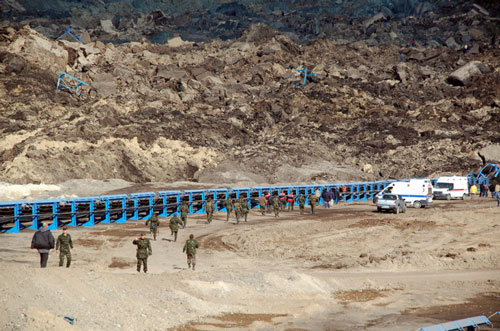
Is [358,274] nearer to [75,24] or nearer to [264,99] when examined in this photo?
[264,99]

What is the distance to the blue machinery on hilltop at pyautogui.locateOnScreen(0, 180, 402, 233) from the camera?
29.2 metres

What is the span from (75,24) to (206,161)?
249 ft

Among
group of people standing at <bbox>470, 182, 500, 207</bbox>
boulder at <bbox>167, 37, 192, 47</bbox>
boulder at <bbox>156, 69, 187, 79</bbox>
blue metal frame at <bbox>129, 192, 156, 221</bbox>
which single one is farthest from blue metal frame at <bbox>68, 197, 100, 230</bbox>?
boulder at <bbox>167, 37, 192, 47</bbox>

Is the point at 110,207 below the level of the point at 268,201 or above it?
below

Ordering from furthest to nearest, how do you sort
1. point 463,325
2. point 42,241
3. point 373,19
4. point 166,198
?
point 373,19 → point 166,198 → point 42,241 → point 463,325

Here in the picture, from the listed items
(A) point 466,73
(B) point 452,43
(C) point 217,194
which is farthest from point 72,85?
(B) point 452,43

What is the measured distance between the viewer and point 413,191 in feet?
138

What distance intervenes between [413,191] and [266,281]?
27.2 meters

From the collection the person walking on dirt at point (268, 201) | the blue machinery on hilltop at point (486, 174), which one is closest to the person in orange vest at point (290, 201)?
the person walking on dirt at point (268, 201)

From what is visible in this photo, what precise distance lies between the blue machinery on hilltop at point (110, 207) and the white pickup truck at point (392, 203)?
733 cm

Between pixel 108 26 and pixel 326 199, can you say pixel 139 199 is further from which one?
pixel 108 26

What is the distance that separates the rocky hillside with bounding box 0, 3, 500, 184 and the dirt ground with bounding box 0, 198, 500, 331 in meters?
23.1

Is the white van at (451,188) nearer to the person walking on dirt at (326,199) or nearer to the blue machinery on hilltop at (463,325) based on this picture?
the person walking on dirt at (326,199)

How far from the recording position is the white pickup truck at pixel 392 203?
3888cm
